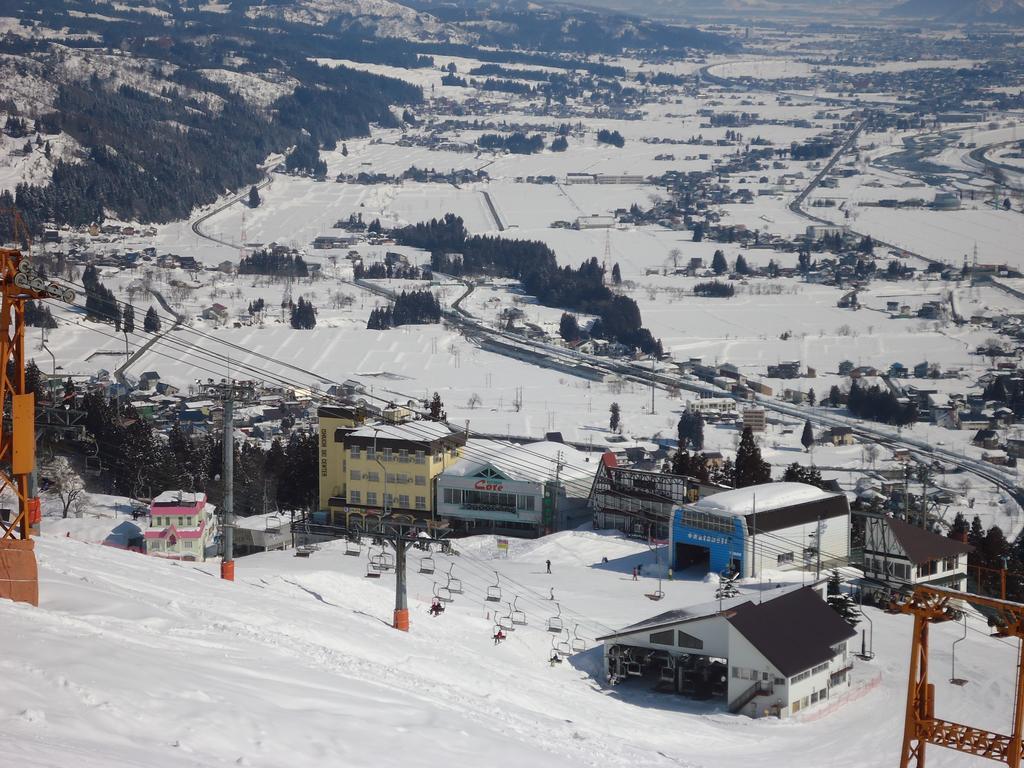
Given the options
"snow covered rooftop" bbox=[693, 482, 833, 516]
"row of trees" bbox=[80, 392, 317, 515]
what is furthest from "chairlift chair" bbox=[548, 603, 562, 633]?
"row of trees" bbox=[80, 392, 317, 515]

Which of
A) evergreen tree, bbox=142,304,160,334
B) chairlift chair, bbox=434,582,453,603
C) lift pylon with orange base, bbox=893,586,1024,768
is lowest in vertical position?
evergreen tree, bbox=142,304,160,334

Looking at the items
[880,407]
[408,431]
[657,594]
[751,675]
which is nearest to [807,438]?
[880,407]

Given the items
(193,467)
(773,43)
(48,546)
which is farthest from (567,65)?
(48,546)

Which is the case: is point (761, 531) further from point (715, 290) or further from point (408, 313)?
point (715, 290)

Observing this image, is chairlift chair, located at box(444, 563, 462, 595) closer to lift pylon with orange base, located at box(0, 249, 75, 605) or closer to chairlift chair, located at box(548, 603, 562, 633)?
chairlift chair, located at box(548, 603, 562, 633)

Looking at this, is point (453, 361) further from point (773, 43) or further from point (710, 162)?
point (773, 43)

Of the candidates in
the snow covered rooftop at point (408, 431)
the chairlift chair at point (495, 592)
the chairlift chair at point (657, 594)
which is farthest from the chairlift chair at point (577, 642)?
the snow covered rooftop at point (408, 431)
